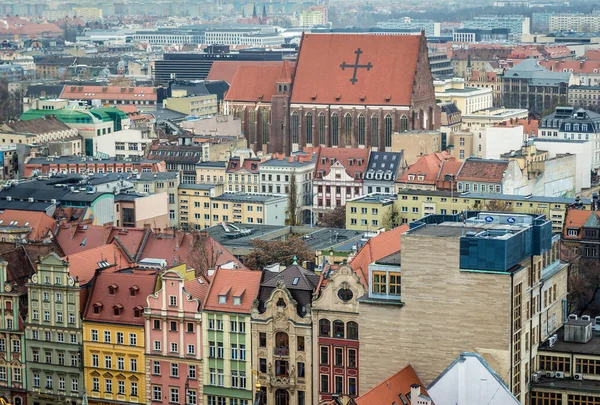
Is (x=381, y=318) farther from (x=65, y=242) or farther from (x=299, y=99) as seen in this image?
(x=299, y=99)

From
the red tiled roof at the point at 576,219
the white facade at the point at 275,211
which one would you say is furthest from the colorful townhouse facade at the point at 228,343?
the white facade at the point at 275,211

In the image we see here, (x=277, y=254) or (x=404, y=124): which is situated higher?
(x=404, y=124)

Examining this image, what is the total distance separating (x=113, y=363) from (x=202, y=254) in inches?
598

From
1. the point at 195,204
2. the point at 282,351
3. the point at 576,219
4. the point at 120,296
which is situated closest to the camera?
the point at 282,351

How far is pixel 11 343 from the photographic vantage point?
95.7m

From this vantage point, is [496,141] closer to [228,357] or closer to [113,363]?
[113,363]

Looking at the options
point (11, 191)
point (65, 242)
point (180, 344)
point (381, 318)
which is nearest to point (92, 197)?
point (11, 191)

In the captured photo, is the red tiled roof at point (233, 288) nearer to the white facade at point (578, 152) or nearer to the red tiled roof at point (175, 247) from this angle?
the red tiled roof at point (175, 247)

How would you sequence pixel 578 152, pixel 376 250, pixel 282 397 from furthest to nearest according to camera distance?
1. pixel 578 152
2. pixel 376 250
3. pixel 282 397

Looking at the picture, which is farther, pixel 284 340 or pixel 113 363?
pixel 113 363

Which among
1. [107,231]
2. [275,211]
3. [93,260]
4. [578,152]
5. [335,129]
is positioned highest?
[93,260]

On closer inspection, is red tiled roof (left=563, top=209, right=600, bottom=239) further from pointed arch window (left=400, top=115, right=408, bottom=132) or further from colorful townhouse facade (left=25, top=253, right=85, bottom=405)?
pointed arch window (left=400, top=115, right=408, bottom=132)

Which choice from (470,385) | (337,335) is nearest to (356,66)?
(337,335)

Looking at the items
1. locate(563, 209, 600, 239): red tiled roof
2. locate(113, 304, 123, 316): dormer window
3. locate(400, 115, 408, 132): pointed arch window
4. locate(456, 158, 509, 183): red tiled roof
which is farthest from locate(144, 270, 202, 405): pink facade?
locate(400, 115, 408, 132): pointed arch window
